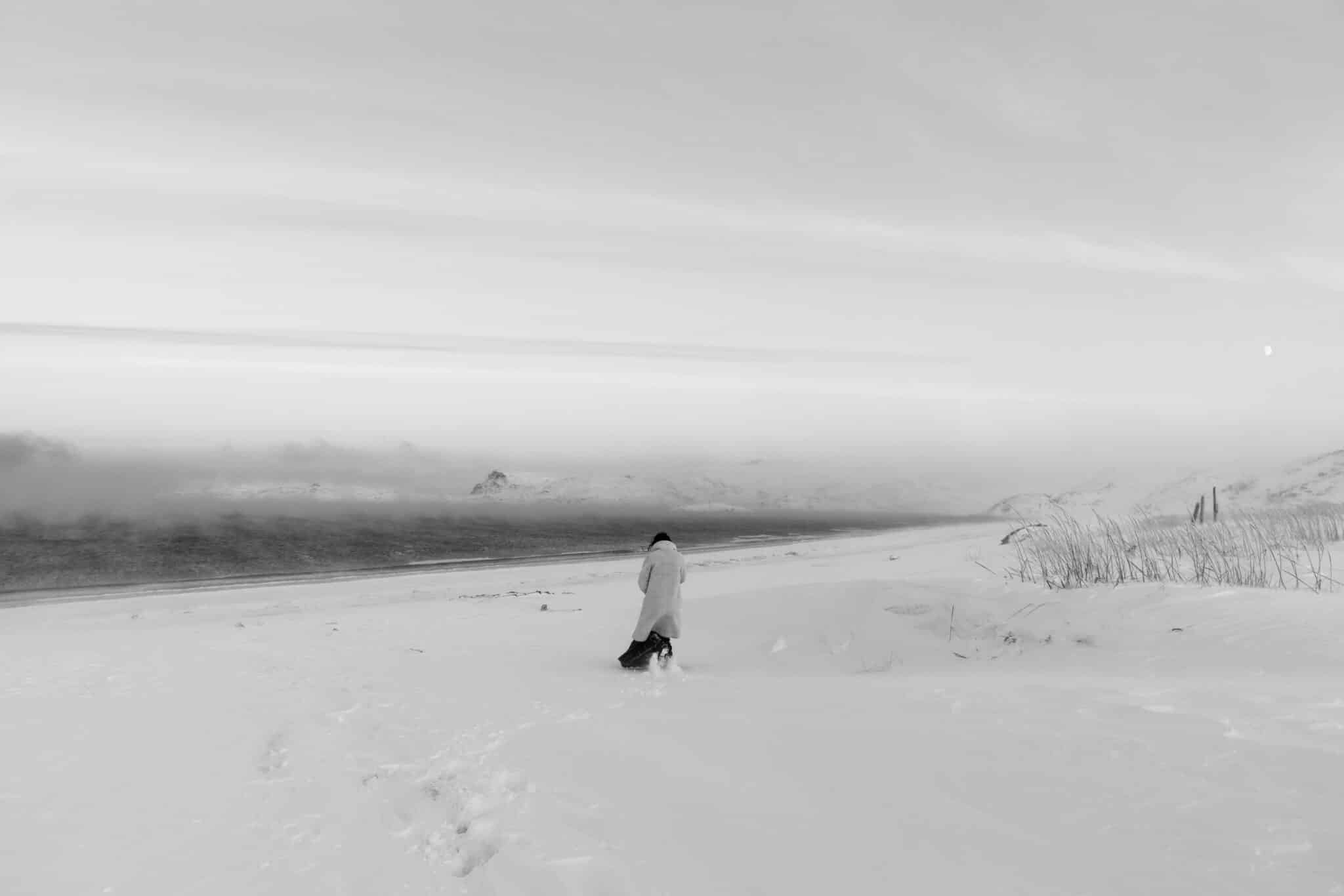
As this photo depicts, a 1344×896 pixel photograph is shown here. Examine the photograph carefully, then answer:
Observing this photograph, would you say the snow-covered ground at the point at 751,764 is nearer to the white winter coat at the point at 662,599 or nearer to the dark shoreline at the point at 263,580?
the white winter coat at the point at 662,599

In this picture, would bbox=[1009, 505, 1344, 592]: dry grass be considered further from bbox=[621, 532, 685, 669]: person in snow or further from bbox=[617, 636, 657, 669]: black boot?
bbox=[617, 636, 657, 669]: black boot

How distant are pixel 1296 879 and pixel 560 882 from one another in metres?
3.29

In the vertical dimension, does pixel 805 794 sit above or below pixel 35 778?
above

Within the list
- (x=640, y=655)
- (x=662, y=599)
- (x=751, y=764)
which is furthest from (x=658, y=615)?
(x=751, y=764)

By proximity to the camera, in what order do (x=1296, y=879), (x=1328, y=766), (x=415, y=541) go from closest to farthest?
(x=1296, y=879) → (x=1328, y=766) → (x=415, y=541)

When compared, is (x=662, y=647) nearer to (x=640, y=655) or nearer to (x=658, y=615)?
(x=640, y=655)

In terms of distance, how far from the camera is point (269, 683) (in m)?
10.2

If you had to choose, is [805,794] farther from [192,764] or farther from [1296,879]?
[192,764]

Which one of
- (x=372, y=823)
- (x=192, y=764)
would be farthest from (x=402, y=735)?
(x=372, y=823)

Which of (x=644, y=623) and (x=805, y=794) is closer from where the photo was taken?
(x=805, y=794)

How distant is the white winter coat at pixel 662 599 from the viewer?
11.3 m

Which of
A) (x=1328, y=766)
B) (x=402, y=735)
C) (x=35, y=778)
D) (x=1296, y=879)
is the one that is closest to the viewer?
(x=1296, y=879)

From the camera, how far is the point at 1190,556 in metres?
12.9

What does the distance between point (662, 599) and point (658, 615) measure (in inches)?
9.4
